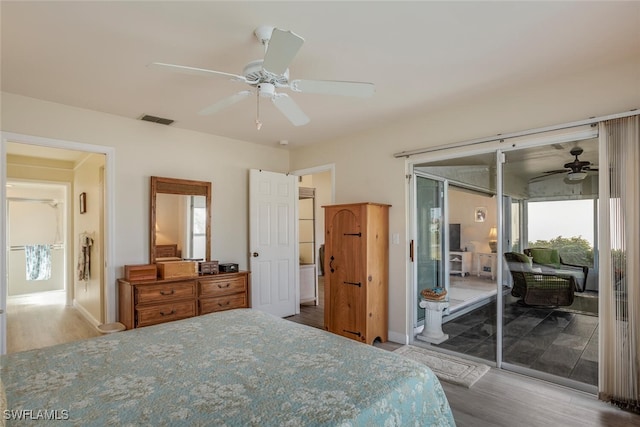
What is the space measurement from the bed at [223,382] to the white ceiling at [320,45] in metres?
1.86

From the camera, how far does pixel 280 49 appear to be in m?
1.65

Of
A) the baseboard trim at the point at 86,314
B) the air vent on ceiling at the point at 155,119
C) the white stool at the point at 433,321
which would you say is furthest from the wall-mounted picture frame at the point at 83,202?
the white stool at the point at 433,321

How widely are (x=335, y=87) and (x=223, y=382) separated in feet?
5.47

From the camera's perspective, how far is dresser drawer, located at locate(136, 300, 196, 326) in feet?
11.4

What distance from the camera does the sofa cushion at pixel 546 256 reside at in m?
3.01

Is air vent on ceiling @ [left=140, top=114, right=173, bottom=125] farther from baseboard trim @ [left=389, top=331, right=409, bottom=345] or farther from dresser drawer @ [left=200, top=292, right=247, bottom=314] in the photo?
baseboard trim @ [left=389, top=331, right=409, bottom=345]

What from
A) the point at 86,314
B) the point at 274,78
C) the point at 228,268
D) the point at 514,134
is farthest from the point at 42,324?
the point at 514,134

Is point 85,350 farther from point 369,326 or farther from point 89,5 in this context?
point 369,326

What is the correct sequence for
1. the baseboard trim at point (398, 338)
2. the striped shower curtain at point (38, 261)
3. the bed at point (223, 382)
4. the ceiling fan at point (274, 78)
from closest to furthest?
the bed at point (223, 382) < the ceiling fan at point (274, 78) < the baseboard trim at point (398, 338) < the striped shower curtain at point (38, 261)

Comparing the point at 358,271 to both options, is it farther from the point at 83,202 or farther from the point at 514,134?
the point at 83,202

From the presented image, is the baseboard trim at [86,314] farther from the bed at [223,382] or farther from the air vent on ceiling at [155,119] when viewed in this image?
the bed at [223,382]

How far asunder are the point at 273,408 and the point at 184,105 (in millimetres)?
3024

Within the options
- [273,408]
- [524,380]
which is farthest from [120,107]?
[524,380]

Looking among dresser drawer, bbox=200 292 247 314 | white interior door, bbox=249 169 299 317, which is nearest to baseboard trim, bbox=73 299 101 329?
dresser drawer, bbox=200 292 247 314
